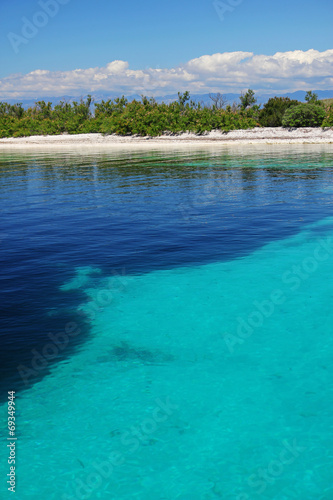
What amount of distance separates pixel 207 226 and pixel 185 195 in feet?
31.2

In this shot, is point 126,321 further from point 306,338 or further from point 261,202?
point 261,202

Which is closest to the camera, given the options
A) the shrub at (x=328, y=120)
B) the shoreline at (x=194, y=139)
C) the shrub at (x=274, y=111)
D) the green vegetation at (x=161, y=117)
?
the shoreline at (x=194, y=139)

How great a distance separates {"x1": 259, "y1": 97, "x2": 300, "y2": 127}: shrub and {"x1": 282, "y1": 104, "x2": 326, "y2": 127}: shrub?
140 inches

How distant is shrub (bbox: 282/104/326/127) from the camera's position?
8650 centimetres

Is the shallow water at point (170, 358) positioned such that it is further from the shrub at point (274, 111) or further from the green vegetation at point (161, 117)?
the shrub at point (274, 111)

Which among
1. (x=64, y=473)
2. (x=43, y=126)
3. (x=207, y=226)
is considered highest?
(x=43, y=126)

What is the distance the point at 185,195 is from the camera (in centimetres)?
2977

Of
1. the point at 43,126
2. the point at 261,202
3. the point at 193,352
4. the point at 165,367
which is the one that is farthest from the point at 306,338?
the point at 43,126

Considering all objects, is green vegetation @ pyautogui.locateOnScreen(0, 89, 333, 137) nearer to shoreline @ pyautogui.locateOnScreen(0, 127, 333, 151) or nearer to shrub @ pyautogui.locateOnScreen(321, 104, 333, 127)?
shrub @ pyautogui.locateOnScreen(321, 104, 333, 127)

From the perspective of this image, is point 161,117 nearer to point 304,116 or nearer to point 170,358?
point 304,116

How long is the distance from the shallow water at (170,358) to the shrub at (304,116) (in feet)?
240

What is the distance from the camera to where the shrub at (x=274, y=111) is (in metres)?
93.0

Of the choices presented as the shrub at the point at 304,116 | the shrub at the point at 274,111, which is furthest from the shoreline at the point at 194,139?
the shrub at the point at 274,111

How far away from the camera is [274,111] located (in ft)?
309
